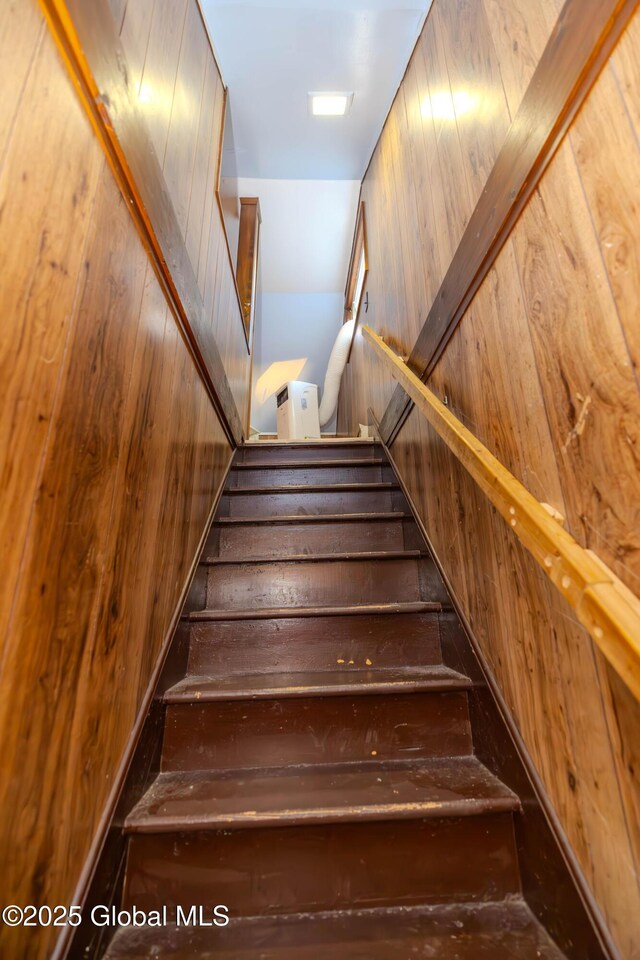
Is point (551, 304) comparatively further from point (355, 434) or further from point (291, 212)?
point (291, 212)

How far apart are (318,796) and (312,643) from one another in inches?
18.5

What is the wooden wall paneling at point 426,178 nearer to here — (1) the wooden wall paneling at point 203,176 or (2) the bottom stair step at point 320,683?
(1) the wooden wall paneling at point 203,176

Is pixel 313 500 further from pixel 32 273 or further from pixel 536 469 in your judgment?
pixel 32 273

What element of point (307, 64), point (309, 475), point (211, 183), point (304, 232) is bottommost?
point (309, 475)

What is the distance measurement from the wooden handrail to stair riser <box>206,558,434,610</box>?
0.81 meters

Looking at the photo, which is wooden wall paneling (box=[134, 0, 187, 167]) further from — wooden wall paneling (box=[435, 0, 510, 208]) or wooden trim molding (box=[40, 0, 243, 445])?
wooden wall paneling (box=[435, 0, 510, 208])

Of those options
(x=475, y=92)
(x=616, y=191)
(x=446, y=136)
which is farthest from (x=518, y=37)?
(x=616, y=191)

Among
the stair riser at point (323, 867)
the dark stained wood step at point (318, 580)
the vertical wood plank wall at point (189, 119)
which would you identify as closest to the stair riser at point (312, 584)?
the dark stained wood step at point (318, 580)

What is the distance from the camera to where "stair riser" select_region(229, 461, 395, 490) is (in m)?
2.42

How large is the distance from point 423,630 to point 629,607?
0.93 metres

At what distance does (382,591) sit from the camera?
1.66 metres

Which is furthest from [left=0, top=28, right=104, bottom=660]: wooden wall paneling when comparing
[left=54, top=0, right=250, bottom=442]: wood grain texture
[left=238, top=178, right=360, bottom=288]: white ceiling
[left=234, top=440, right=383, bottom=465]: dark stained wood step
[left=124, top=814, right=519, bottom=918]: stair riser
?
[left=238, top=178, right=360, bottom=288]: white ceiling

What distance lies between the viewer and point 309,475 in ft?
7.95

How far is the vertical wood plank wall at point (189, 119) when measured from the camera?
4.03ft
